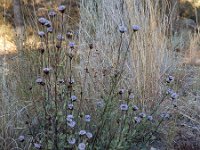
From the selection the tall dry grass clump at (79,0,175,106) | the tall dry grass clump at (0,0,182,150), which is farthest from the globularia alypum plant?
the tall dry grass clump at (79,0,175,106)

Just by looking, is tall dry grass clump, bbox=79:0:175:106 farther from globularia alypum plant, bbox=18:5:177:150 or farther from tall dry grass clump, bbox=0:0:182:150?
globularia alypum plant, bbox=18:5:177:150

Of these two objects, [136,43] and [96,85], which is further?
[136,43]

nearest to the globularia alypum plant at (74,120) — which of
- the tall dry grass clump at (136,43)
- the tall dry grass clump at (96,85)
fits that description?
the tall dry grass clump at (96,85)

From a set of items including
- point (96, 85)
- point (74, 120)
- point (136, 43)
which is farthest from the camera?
point (136, 43)

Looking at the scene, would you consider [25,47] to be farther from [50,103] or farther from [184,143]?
[184,143]

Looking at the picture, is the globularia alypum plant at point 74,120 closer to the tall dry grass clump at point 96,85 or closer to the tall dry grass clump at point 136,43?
the tall dry grass clump at point 96,85

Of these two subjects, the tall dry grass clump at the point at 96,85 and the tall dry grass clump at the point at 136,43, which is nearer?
the tall dry grass clump at the point at 96,85

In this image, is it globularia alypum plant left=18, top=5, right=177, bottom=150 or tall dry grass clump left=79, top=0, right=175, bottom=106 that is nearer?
globularia alypum plant left=18, top=5, right=177, bottom=150

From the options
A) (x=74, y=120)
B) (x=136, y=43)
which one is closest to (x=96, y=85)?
(x=136, y=43)

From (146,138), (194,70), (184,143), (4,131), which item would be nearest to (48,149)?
(4,131)

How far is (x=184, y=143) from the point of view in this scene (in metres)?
2.78

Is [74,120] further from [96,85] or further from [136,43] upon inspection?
[136,43]

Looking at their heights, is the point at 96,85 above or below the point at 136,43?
below

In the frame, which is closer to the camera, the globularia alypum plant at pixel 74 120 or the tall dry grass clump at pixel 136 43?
the globularia alypum plant at pixel 74 120
